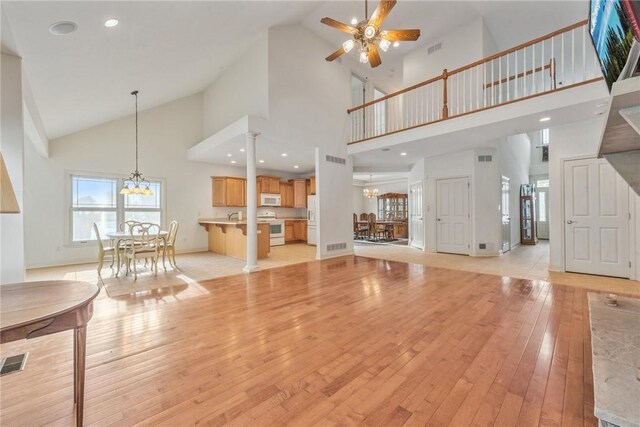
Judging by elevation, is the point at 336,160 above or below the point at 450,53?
below

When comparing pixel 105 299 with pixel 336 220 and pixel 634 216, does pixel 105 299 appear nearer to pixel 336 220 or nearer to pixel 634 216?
pixel 336 220

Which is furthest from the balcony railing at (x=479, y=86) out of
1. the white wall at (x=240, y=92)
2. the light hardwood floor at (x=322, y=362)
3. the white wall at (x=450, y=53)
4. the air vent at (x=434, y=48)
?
the light hardwood floor at (x=322, y=362)

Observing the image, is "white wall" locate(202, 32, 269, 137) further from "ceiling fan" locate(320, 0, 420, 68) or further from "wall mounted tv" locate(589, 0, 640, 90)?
"wall mounted tv" locate(589, 0, 640, 90)

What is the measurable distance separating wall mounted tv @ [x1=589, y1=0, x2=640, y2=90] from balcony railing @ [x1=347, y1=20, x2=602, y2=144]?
4061 millimetres

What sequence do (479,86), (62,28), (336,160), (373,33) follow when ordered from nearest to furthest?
1. (62,28)
2. (373,33)
3. (479,86)
4. (336,160)

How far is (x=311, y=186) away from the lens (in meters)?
9.47

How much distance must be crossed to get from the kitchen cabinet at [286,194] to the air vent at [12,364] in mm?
7650

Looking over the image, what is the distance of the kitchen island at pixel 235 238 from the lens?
6.35 m

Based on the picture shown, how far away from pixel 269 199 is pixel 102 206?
175 inches

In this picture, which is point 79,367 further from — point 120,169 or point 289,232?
point 289,232

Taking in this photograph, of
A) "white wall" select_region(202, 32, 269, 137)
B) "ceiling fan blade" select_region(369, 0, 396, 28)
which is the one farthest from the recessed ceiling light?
"ceiling fan blade" select_region(369, 0, 396, 28)

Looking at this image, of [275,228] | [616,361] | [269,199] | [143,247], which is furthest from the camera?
[269,199]

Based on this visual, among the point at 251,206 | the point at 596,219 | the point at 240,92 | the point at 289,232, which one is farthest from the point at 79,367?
the point at 289,232

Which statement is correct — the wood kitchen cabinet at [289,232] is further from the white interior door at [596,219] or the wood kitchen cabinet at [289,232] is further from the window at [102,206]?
the white interior door at [596,219]
